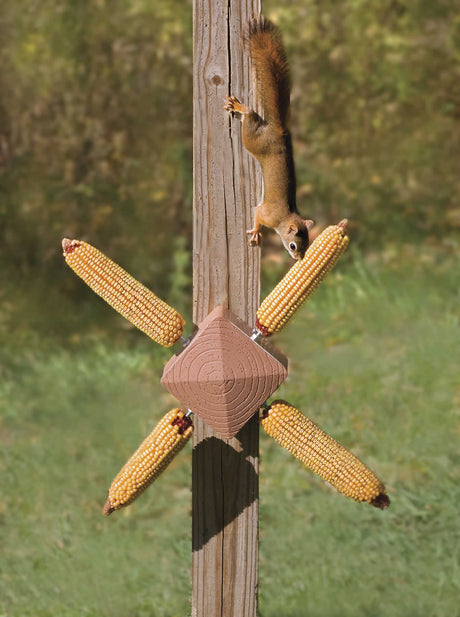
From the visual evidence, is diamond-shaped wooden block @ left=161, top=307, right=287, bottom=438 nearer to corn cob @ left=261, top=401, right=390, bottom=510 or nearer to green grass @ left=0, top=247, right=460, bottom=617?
corn cob @ left=261, top=401, right=390, bottom=510

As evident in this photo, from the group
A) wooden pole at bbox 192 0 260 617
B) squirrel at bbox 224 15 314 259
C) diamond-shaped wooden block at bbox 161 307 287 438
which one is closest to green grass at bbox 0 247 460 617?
wooden pole at bbox 192 0 260 617

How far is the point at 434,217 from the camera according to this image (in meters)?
6.27

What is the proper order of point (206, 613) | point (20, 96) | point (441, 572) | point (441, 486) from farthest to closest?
point (20, 96) → point (441, 486) → point (441, 572) → point (206, 613)

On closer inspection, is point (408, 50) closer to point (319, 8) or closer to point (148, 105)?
point (319, 8)

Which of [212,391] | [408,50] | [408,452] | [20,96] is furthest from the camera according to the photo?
[408,50]

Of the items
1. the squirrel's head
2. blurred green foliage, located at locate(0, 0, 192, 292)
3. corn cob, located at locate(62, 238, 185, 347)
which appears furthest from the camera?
blurred green foliage, located at locate(0, 0, 192, 292)

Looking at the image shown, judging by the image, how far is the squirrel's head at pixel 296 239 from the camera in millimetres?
1967

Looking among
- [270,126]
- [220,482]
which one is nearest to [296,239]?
[270,126]

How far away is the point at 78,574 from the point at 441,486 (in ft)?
5.93

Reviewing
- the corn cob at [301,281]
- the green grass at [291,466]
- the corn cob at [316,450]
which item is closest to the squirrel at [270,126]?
the corn cob at [301,281]

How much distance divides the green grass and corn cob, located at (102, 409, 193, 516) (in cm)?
145

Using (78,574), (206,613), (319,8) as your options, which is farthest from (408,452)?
(319,8)

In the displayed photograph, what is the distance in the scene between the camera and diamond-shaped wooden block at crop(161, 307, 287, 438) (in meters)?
1.78

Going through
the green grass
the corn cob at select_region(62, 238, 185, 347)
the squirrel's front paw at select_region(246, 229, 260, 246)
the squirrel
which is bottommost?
the green grass
